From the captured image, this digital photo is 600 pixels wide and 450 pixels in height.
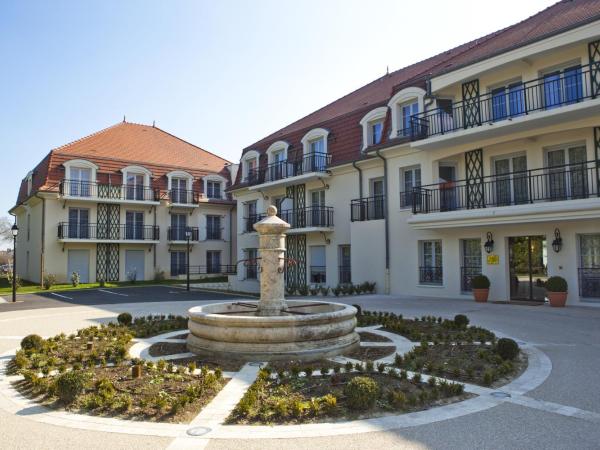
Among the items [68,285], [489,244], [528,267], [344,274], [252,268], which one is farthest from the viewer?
[68,285]

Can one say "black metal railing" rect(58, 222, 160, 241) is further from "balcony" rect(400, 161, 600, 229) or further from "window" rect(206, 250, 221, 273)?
"balcony" rect(400, 161, 600, 229)

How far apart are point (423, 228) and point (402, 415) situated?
13543mm

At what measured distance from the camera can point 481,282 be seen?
16500mm

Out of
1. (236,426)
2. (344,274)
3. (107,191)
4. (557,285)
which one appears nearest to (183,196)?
(107,191)

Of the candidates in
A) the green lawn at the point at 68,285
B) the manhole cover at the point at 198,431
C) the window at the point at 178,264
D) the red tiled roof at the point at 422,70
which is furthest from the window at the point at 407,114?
the window at the point at 178,264

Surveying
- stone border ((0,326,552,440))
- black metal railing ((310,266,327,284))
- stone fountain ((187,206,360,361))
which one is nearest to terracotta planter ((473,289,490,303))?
black metal railing ((310,266,327,284))

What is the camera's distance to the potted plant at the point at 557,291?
1460 centimetres

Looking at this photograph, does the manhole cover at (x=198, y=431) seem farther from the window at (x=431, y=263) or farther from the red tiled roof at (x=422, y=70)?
the window at (x=431, y=263)

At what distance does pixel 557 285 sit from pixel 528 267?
1.82m

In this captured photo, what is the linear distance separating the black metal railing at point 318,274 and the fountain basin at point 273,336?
615 inches

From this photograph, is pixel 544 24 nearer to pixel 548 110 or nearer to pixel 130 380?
pixel 548 110

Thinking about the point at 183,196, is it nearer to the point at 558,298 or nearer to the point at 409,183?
the point at 409,183

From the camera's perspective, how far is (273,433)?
16.0 ft

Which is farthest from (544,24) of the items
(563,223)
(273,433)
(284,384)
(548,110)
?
(273,433)
